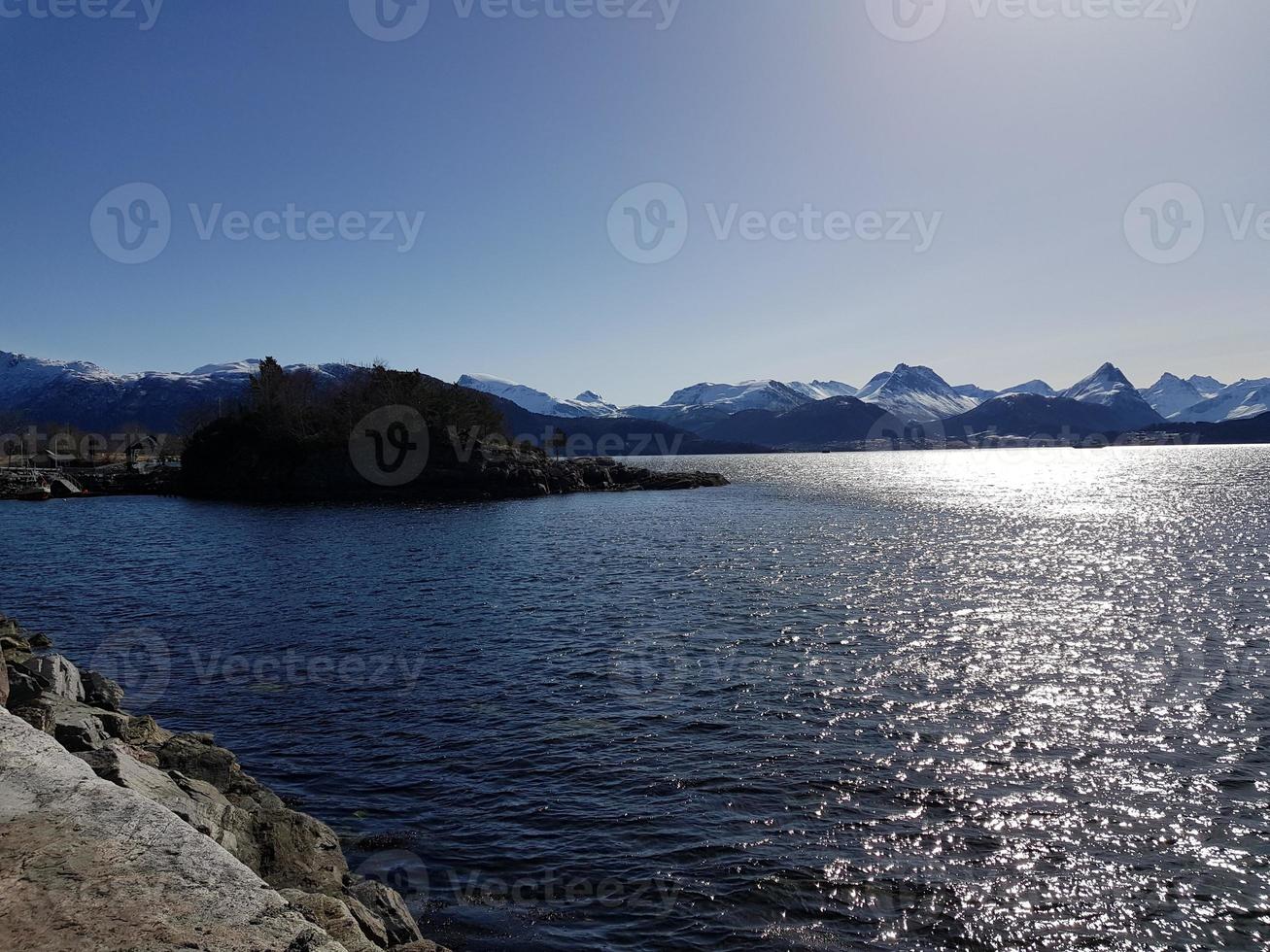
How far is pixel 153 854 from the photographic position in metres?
8.34

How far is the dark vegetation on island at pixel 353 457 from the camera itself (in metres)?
108

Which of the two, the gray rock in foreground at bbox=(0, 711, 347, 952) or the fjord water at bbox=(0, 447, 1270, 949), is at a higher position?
the gray rock in foreground at bbox=(0, 711, 347, 952)

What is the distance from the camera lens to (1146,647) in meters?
26.7

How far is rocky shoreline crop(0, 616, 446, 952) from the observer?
7.05m

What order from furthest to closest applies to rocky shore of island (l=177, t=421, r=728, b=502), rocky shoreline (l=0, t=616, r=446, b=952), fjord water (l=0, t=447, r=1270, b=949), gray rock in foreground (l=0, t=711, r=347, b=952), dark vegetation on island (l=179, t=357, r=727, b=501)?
dark vegetation on island (l=179, t=357, r=727, b=501) < rocky shore of island (l=177, t=421, r=728, b=502) < fjord water (l=0, t=447, r=1270, b=949) < rocky shoreline (l=0, t=616, r=446, b=952) < gray rock in foreground (l=0, t=711, r=347, b=952)

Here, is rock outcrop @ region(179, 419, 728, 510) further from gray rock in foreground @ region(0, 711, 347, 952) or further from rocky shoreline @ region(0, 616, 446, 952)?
gray rock in foreground @ region(0, 711, 347, 952)

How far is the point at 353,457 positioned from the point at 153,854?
4212 inches

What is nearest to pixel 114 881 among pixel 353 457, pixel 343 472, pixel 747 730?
pixel 747 730

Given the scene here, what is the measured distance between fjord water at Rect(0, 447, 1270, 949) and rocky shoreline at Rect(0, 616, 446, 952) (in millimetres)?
1456

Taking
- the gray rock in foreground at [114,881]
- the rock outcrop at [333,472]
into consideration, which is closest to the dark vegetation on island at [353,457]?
the rock outcrop at [333,472]

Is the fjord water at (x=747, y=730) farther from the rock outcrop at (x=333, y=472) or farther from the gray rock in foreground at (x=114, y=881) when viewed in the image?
the rock outcrop at (x=333, y=472)

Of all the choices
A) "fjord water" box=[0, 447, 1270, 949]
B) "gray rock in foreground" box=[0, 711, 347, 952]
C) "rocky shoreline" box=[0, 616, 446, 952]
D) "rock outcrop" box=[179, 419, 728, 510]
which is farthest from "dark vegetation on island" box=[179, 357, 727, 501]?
"gray rock in foreground" box=[0, 711, 347, 952]

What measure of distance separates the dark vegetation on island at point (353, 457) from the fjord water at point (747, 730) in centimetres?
6098

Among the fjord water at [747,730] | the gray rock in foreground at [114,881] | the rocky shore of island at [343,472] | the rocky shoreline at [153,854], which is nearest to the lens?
the gray rock in foreground at [114,881]
